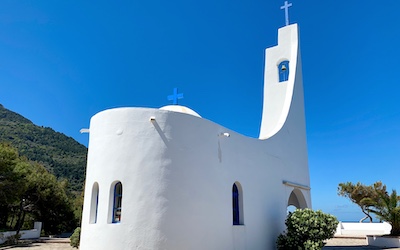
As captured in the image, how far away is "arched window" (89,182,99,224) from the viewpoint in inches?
387

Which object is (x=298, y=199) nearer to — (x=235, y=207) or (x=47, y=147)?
(x=235, y=207)

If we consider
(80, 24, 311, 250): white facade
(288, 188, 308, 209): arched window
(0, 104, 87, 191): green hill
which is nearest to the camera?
(80, 24, 311, 250): white facade

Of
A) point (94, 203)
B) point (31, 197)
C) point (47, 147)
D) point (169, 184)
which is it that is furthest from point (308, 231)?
point (47, 147)

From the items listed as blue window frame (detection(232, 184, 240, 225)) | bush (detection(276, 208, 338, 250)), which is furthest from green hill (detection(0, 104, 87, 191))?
bush (detection(276, 208, 338, 250))

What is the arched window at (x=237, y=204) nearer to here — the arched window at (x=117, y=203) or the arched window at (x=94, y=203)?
the arched window at (x=117, y=203)

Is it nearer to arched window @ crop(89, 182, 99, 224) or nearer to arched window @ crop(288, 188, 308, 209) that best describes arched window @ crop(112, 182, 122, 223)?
arched window @ crop(89, 182, 99, 224)

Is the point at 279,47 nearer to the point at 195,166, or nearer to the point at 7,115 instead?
the point at 195,166

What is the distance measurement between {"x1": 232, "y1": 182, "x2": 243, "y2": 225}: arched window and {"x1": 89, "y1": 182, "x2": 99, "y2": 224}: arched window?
4.21m

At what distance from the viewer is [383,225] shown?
2575cm

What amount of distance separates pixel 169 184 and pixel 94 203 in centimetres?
241

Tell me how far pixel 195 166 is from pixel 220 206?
1484 mm

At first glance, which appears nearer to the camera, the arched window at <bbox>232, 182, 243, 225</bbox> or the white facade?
the white facade

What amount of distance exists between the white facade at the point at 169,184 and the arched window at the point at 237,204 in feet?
0.10

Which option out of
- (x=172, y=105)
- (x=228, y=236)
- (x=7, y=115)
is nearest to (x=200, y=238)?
(x=228, y=236)
